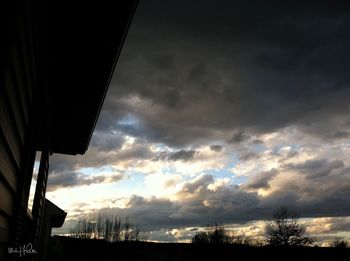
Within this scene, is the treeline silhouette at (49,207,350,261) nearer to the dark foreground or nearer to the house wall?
the dark foreground

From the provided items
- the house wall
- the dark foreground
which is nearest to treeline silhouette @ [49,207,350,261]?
the dark foreground

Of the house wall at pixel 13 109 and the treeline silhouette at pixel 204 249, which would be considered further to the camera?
the treeline silhouette at pixel 204 249

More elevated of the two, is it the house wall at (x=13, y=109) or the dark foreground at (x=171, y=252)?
the house wall at (x=13, y=109)

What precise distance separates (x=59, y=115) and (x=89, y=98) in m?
0.74

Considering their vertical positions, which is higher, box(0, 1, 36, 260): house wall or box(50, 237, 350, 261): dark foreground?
box(0, 1, 36, 260): house wall

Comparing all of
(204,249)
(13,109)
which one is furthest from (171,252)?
(13,109)

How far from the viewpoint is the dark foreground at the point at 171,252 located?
73.7 feet

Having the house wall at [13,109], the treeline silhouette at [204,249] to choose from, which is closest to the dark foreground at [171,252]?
the treeline silhouette at [204,249]

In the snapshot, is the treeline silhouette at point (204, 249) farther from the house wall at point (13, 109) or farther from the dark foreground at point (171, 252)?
the house wall at point (13, 109)

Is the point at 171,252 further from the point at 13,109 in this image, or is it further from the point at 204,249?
the point at 13,109

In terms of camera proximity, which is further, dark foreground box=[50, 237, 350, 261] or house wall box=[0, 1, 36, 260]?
dark foreground box=[50, 237, 350, 261]

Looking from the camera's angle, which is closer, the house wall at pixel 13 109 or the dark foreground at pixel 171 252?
the house wall at pixel 13 109

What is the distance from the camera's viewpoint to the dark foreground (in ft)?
73.7

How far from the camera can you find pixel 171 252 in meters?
28.4
